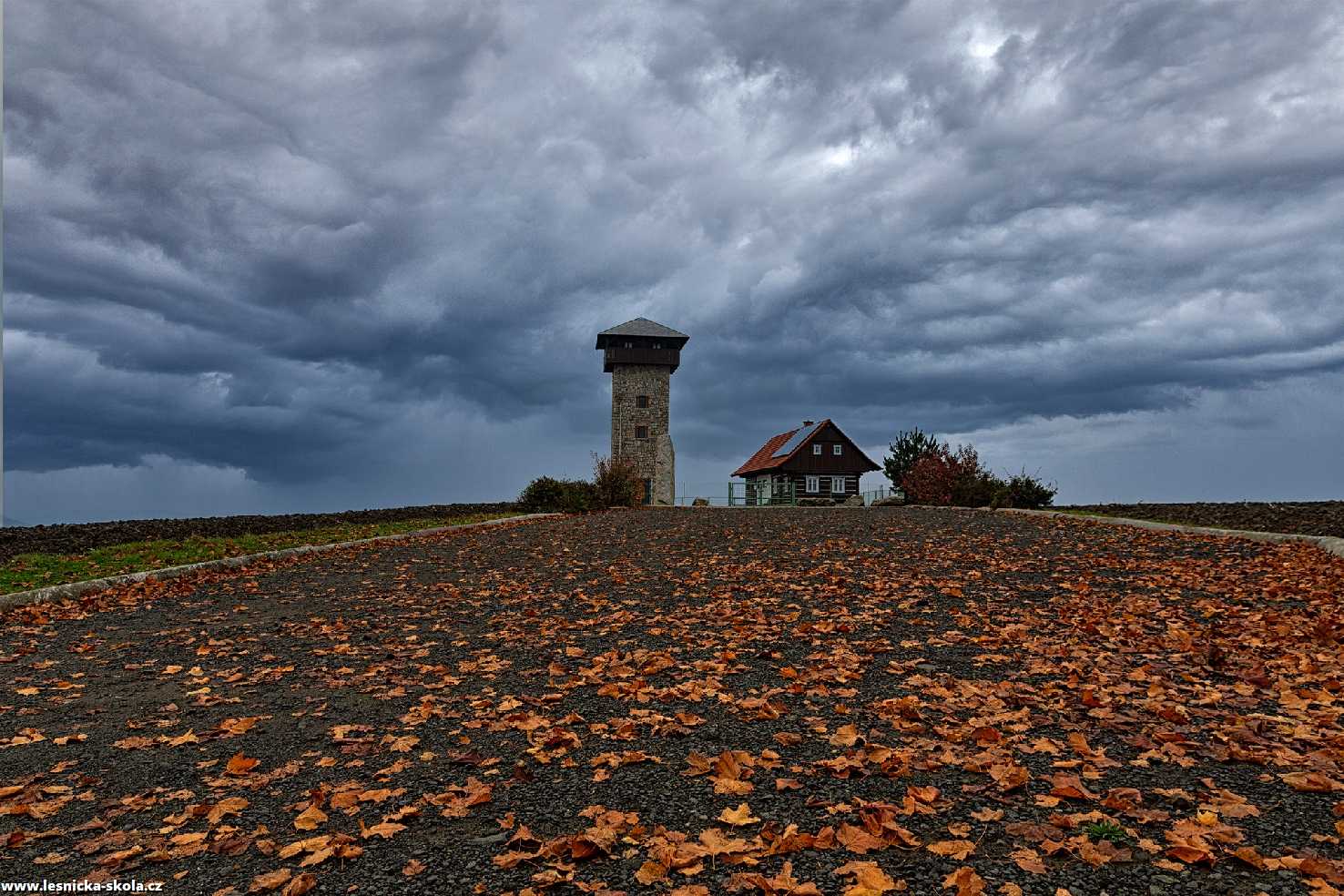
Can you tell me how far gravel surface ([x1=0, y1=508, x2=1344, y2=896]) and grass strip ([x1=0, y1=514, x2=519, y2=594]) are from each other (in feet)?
7.18

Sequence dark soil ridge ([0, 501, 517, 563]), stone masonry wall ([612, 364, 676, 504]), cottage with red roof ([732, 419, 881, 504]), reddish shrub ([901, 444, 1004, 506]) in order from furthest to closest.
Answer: cottage with red roof ([732, 419, 881, 504])
stone masonry wall ([612, 364, 676, 504])
reddish shrub ([901, 444, 1004, 506])
dark soil ridge ([0, 501, 517, 563])

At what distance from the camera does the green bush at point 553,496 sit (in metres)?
24.5

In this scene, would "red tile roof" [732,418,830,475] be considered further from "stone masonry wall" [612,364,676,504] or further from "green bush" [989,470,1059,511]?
"green bush" [989,470,1059,511]

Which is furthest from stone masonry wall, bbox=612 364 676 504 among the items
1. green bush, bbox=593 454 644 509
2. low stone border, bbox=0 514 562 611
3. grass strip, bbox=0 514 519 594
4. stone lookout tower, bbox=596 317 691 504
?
low stone border, bbox=0 514 562 611

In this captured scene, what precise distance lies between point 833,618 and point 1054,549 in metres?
6.01

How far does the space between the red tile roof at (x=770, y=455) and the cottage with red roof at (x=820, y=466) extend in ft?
0.25

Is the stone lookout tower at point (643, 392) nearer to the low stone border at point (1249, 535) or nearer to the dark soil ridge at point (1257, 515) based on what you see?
the dark soil ridge at point (1257, 515)

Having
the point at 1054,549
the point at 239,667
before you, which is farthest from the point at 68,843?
the point at 1054,549

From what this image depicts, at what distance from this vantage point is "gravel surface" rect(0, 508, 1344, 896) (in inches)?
129

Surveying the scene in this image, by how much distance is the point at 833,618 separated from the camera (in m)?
7.83

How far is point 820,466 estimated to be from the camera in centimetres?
4716

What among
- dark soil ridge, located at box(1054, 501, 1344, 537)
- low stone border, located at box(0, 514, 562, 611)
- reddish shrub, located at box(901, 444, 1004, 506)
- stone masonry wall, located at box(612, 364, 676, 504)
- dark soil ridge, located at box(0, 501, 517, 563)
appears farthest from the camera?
stone masonry wall, located at box(612, 364, 676, 504)

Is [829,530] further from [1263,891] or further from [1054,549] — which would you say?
[1263,891]

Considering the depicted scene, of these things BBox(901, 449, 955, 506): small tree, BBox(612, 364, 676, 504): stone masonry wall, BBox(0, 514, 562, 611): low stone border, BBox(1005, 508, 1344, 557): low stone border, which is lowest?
BBox(0, 514, 562, 611): low stone border
